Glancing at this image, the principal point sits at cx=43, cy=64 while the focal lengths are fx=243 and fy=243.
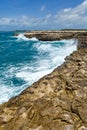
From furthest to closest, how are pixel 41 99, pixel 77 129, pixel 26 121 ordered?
1. pixel 41 99
2. pixel 26 121
3. pixel 77 129

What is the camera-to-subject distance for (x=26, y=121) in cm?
1278

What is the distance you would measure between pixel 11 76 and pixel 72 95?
60.6 ft

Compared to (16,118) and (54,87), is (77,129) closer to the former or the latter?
(16,118)

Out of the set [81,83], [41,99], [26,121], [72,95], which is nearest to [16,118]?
[26,121]

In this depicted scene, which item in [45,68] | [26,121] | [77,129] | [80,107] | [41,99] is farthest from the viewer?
[45,68]

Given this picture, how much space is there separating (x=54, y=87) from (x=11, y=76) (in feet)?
54.5

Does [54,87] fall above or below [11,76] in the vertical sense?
above

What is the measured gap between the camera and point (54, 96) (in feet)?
51.9

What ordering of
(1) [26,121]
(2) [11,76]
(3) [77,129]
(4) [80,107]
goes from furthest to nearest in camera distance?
1. (2) [11,76]
2. (4) [80,107]
3. (1) [26,121]
4. (3) [77,129]

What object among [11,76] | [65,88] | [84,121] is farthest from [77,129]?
[11,76]

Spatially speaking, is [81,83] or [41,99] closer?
[41,99]

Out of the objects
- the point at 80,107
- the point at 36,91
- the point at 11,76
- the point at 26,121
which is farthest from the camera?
the point at 11,76

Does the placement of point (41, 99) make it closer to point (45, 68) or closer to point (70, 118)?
point (70, 118)

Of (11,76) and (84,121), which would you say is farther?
(11,76)
